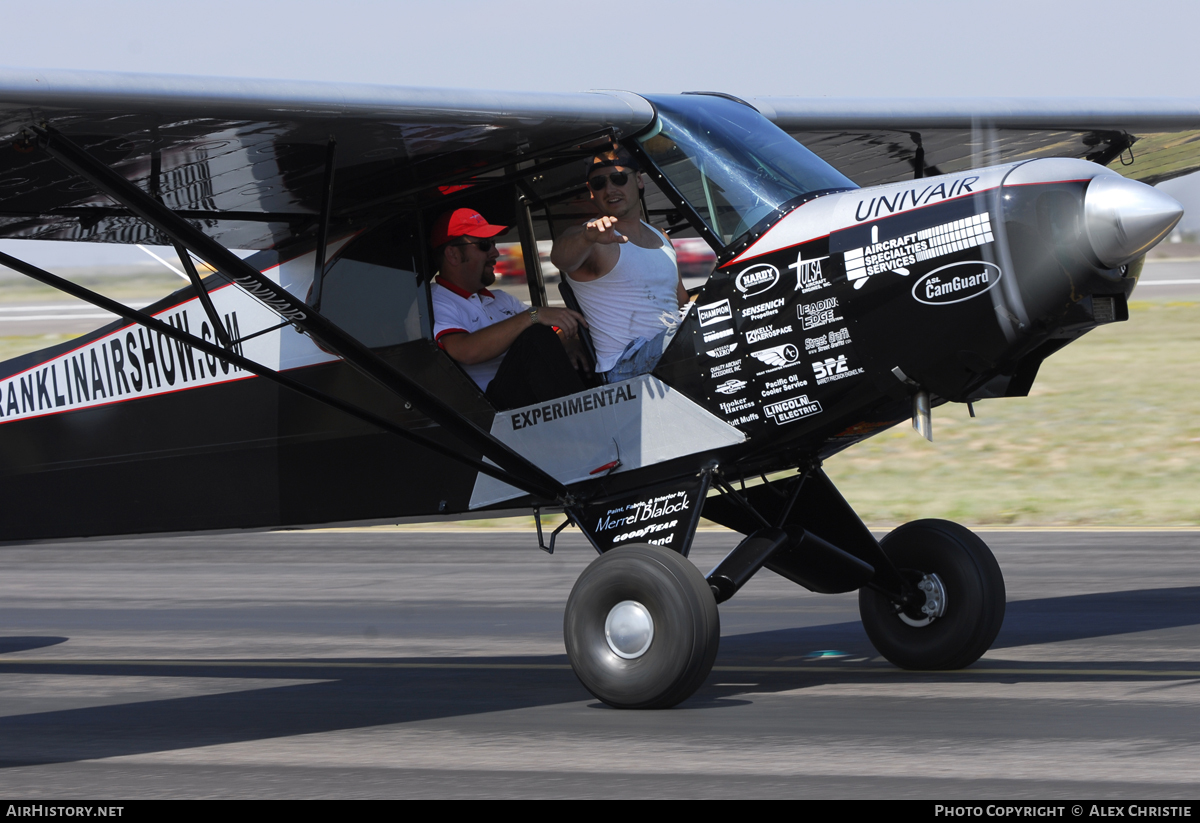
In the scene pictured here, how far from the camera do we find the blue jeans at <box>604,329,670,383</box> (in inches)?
282

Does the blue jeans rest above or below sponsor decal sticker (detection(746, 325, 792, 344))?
below

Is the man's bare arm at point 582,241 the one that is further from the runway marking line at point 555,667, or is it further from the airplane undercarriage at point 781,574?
the runway marking line at point 555,667

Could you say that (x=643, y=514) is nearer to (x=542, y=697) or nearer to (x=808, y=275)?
(x=542, y=697)

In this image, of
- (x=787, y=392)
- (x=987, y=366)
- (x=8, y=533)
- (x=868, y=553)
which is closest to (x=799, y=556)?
(x=868, y=553)

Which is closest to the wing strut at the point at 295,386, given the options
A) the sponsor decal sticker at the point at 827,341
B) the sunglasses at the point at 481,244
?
the sunglasses at the point at 481,244

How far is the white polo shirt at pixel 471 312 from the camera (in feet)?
25.2

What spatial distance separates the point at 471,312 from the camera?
25.3 ft

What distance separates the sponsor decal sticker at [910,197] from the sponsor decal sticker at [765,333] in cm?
58

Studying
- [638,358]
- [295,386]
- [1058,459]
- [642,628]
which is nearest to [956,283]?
[638,358]

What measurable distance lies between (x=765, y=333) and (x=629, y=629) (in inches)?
56.9

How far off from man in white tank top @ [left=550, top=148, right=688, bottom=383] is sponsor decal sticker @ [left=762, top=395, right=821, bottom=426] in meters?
0.69

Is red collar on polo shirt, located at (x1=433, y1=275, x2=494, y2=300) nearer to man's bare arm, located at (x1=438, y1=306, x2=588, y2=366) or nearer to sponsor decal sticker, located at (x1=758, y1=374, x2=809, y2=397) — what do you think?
man's bare arm, located at (x1=438, y1=306, x2=588, y2=366)

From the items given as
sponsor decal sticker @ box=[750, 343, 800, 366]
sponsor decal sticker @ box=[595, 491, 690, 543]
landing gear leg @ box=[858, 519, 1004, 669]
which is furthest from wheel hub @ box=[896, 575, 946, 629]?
sponsor decal sticker @ box=[750, 343, 800, 366]

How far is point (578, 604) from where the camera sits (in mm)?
6941
